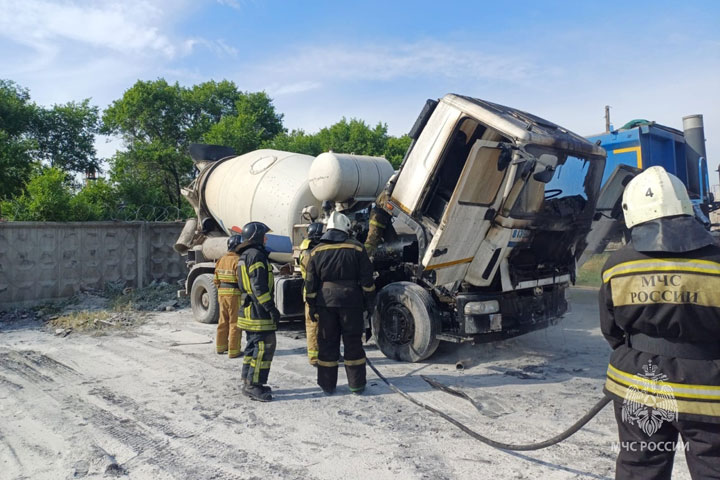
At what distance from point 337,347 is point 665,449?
10.1 ft

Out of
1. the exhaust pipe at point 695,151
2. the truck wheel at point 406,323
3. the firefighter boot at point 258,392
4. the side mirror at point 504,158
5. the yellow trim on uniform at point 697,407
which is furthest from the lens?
the exhaust pipe at point 695,151

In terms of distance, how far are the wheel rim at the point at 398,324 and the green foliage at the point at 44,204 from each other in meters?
8.25

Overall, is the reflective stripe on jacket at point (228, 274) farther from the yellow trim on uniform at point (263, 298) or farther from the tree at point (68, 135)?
the tree at point (68, 135)

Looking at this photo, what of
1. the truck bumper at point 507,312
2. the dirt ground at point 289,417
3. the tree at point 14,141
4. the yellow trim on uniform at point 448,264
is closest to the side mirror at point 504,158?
the yellow trim on uniform at point 448,264

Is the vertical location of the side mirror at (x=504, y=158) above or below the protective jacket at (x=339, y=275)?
above

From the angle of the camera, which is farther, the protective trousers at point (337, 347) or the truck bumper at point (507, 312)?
the truck bumper at point (507, 312)

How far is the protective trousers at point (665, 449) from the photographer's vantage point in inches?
80.7

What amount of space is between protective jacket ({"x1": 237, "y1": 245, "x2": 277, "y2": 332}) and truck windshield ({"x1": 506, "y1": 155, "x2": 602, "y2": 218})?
8.29ft

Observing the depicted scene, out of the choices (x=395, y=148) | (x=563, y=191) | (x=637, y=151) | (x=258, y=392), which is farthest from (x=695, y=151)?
(x=395, y=148)

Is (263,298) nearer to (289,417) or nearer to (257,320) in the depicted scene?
(257,320)

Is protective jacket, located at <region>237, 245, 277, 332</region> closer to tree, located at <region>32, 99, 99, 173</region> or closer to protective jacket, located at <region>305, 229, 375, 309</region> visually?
protective jacket, located at <region>305, 229, 375, 309</region>

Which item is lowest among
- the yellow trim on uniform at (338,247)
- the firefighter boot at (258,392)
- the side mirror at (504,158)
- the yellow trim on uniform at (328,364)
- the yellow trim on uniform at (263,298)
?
the firefighter boot at (258,392)

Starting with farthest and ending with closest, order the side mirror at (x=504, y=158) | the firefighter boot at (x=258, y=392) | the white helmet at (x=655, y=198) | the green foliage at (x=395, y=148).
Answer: the green foliage at (x=395, y=148) → the side mirror at (x=504, y=158) → the firefighter boot at (x=258, y=392) → the white helmet at (x=655, y=198)

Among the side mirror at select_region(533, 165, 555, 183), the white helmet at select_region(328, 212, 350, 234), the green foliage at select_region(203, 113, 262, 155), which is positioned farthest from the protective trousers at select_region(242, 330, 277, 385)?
the green foliage at select_region(203, 113, 262, 155)
